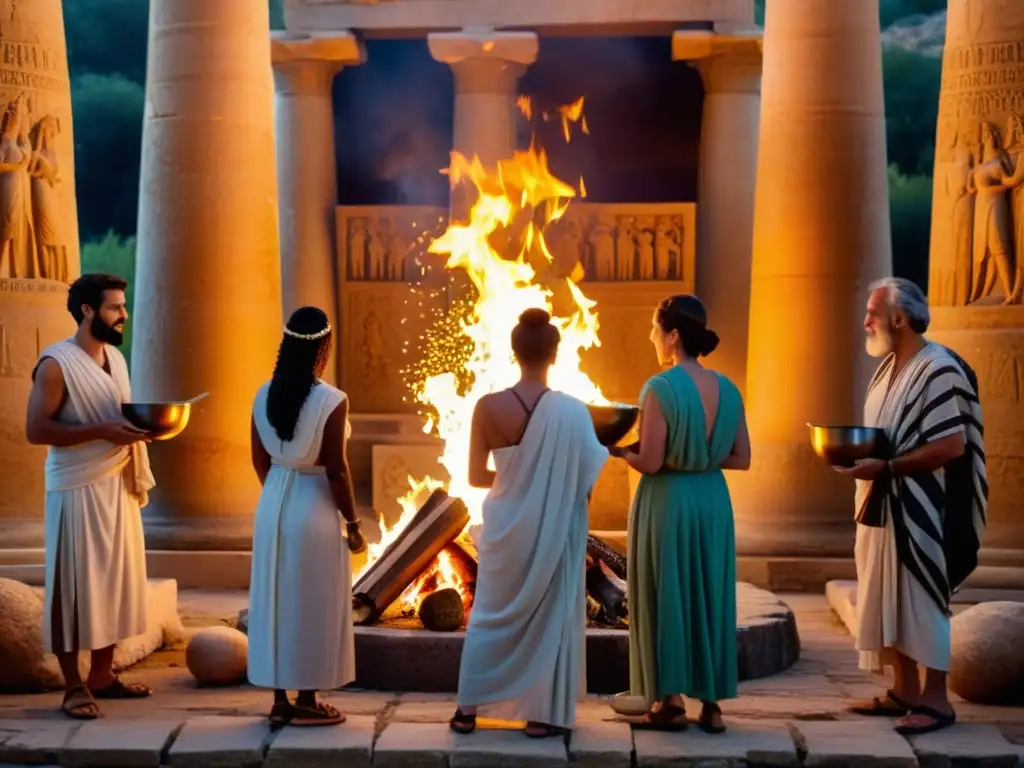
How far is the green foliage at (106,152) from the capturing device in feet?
88.5

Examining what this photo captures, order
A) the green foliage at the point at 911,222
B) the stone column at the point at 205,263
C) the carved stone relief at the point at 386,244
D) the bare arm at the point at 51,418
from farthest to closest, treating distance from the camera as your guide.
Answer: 1. the green foliage at the point at 911,222
2. the carved stone relief at the point at 386,244
3. the stone column at the point at 205,263
4. the bare arm at the point at 51,418

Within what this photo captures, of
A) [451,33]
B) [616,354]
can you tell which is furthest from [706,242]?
[451,33]

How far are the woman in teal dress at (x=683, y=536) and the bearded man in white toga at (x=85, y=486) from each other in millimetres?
2715

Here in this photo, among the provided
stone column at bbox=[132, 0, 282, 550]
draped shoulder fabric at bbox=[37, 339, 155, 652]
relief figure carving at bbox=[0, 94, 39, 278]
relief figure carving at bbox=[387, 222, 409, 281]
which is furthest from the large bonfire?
relief figure carving at bbox=[0, 94, 39, 278]

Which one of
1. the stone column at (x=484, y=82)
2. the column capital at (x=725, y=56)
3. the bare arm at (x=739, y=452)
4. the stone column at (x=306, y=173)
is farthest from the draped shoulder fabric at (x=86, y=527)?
the column capital at (x=725, y=56)

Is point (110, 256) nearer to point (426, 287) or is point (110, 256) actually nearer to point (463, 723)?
point (426, 287)

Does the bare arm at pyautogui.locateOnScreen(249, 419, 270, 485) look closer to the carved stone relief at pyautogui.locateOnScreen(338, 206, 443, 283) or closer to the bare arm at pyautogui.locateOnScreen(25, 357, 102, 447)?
the bare arm at pyautogui.locateOnScreen(25, 357, 102, 447)

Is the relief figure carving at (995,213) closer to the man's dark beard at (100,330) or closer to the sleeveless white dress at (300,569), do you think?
the sleeveless white dress at (300,569)

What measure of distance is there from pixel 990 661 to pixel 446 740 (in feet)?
10.6

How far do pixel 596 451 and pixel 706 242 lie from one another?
10.9 m

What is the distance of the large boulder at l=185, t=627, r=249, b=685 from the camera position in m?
10.2

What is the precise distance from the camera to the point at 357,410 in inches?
776

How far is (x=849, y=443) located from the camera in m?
8.86

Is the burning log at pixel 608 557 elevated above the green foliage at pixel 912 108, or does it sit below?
below
